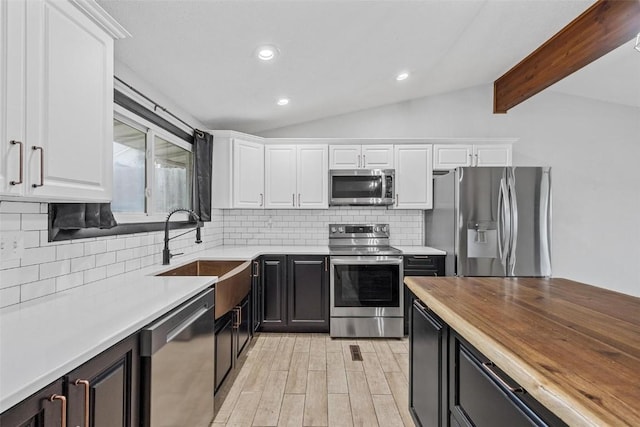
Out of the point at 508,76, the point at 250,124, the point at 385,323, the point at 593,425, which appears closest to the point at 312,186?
the point at 250,124

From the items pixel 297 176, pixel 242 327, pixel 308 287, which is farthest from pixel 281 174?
pixel 242 327

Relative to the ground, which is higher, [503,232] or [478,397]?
[503,232]

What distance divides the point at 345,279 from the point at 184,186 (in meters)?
1.93

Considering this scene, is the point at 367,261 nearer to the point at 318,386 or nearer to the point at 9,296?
the point at 318,386

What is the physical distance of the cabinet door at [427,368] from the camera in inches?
57.8

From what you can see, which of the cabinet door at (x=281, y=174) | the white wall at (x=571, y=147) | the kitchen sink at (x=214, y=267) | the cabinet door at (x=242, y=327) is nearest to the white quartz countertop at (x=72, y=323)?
the cabinet door at (x=242, y=327)

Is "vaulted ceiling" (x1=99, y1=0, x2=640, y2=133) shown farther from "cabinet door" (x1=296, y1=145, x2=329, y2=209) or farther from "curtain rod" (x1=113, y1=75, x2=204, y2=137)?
"cabinet door" (x1=296, y1=145, x2=329, y2=209)

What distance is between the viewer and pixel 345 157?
145 inches

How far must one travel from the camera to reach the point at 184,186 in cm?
327

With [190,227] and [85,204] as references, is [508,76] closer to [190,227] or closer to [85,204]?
[190,227]

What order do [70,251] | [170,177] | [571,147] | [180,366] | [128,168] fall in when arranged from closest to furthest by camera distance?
[180,366] < [70,251] < [128,168] < [170,177] < [571,147]

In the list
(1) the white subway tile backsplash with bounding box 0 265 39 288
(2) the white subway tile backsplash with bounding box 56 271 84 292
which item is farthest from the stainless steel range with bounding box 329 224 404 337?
(1) the white subway tile backsplash with bounding box 0 265 39 288

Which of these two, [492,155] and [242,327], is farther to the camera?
[492,155]

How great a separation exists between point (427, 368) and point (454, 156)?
2654mm
